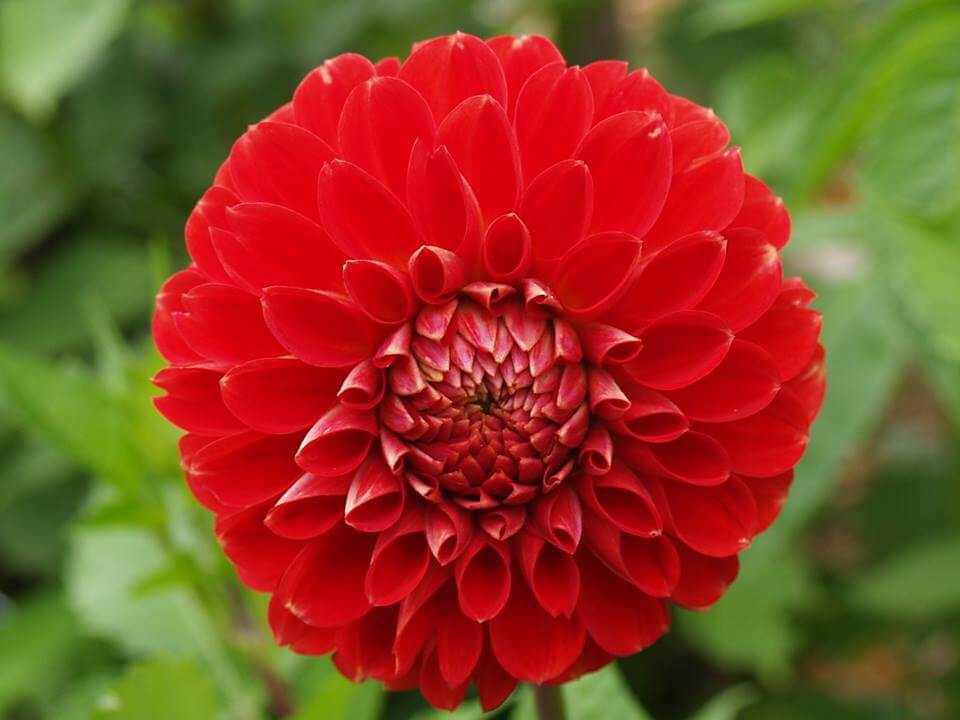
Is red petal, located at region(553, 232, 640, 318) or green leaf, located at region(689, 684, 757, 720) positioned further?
green leaf, located at region(689, 684, 757, 720)

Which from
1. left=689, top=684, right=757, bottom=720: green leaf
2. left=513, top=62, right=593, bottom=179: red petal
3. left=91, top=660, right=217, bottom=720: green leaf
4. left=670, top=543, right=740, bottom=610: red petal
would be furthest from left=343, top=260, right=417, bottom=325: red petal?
left=689, top=684, right=757, bottom=720: green leaf

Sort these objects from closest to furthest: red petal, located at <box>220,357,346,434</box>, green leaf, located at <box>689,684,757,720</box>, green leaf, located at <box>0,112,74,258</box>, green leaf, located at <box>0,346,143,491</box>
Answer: red petal, located at <box>220,357,346,434</box> → green leaf, located at <box>0,346,143,491</box> → green leaf, located at <box>689,684,757,720</box> → green leaf, located at <box>0,112,74,258</box>

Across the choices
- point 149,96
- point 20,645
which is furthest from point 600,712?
point 149,96

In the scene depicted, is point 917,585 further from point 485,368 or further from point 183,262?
point 183,262

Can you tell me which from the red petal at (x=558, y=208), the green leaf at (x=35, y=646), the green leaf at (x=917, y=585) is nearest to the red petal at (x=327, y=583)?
the red petal at (x=558, y=208)

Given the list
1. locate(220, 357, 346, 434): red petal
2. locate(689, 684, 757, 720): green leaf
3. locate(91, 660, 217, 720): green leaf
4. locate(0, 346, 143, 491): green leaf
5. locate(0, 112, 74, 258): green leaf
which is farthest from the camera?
locate(0, 112, 74, 258): green leaf

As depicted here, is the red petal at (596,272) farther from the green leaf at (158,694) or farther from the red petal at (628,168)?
the green leaf at (158,694)

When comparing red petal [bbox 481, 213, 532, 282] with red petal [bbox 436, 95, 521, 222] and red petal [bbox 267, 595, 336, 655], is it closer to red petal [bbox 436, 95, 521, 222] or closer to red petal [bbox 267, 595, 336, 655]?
red petal [bbox 436, 95, 521, 222]
